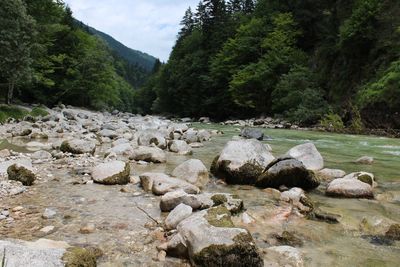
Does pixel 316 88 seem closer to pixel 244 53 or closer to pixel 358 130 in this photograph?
pixel 358 130

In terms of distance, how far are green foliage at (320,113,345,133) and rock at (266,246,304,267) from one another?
16559 millimetres

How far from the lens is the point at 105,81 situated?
128 ft

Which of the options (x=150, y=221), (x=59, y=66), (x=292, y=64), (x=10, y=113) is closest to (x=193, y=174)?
(x=150, y=221)

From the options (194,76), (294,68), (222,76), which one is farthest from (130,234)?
(194,76)

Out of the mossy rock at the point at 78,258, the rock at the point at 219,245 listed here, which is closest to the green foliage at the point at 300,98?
the rock at the point at 219,245

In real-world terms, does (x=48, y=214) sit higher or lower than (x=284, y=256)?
lower

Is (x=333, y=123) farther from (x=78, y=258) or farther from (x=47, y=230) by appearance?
(x=78, y=258)

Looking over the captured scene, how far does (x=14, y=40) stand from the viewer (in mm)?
18531

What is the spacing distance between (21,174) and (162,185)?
2.40m

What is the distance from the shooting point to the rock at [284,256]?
12.2 ft

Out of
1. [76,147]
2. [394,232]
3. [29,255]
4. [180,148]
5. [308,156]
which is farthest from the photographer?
[180,148]

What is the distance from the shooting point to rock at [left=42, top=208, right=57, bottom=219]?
4836 mm

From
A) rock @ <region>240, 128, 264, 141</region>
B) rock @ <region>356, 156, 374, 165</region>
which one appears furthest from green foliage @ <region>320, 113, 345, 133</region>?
rock @ <region>356, 156, 374, 165</region>

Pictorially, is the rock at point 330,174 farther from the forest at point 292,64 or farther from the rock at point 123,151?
the forest at point 292,64
